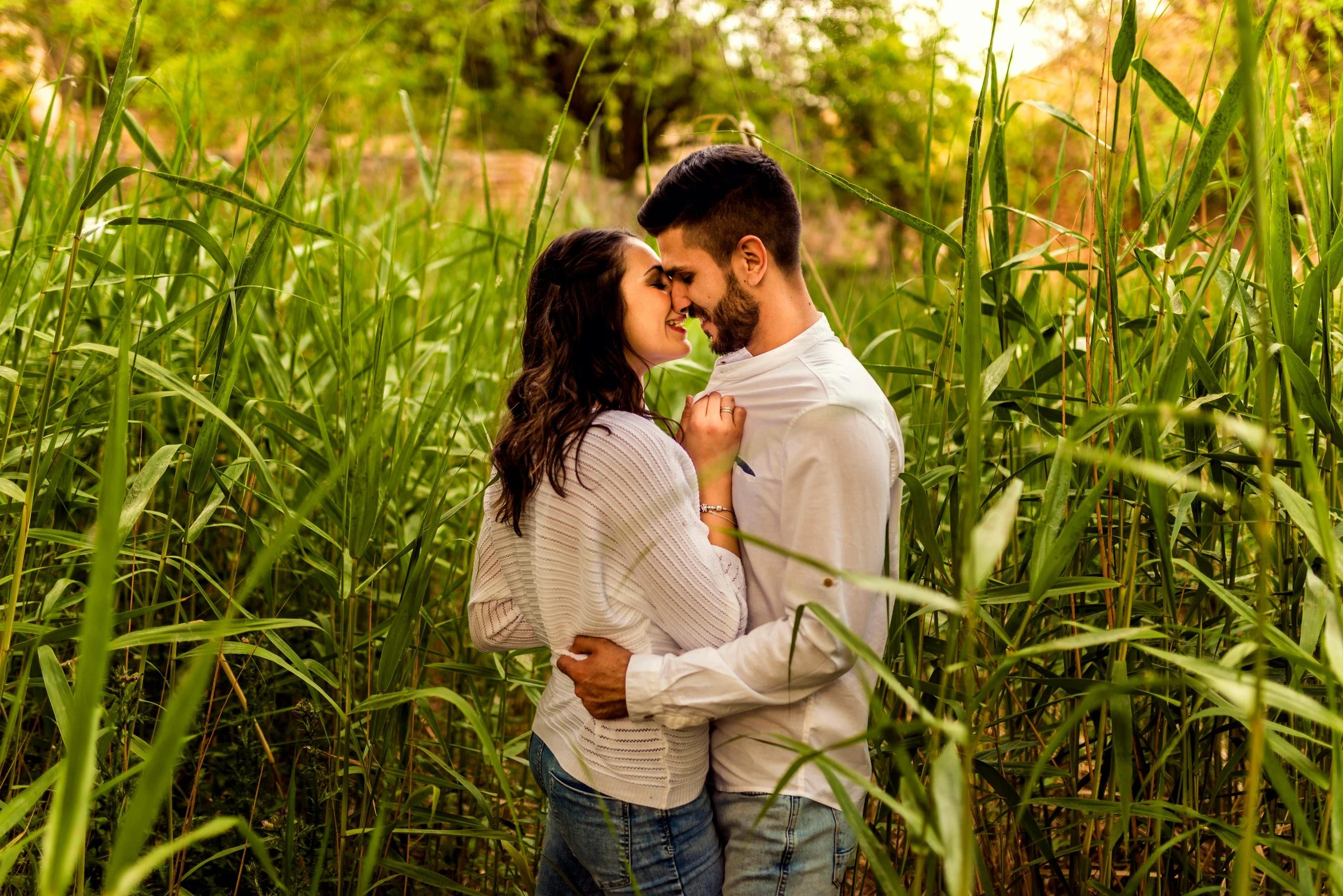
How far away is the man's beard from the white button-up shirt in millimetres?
116

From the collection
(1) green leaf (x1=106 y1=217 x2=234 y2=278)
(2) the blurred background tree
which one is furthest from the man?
(2) the blurred background tree

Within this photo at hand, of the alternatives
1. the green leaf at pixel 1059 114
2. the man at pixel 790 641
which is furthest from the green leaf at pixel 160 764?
the green leaf at pixel 1059 114

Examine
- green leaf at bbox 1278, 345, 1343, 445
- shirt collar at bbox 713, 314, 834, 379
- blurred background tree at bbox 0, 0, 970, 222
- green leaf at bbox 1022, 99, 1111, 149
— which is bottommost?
green leaf at bbox 1278, 345, 1343, 445

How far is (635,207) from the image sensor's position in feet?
24.7

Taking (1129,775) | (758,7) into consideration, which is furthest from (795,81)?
(1129,775)

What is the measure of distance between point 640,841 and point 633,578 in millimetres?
348

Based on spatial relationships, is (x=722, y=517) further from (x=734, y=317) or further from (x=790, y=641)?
(x=734, y=317)

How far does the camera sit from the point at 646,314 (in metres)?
1.45

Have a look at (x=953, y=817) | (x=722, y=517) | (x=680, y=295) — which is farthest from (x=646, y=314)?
(x=953, y=817)

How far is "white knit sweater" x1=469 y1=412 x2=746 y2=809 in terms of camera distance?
1271 mm

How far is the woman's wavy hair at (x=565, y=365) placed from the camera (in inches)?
52.2

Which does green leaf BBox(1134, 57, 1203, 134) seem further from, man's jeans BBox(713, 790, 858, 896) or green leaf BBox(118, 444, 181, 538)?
green leaf BBox(118, 444, 181, 538)

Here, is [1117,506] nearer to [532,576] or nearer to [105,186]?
[532,576]

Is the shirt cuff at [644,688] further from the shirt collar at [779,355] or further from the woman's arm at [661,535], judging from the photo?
the shirt collar at [779,355]
